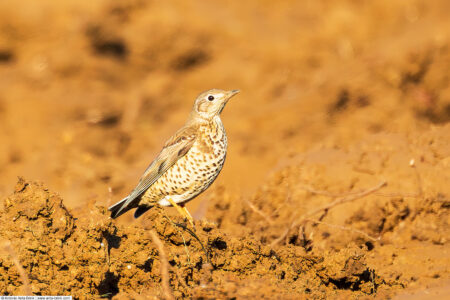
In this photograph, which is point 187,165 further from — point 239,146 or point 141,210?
point 239,146

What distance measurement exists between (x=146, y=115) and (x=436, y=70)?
19.8 feet

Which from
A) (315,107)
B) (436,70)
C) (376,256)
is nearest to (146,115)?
(315,107)

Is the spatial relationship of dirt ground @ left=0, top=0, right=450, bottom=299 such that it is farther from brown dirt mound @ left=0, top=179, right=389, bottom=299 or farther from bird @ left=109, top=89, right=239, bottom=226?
bird @ left=109, top=89, right=239, bottom=226

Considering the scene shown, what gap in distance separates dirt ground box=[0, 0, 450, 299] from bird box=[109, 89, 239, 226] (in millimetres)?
472

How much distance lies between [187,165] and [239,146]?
4985 millimetres

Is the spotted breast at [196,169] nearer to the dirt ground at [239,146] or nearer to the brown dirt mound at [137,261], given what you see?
the dirt ground at [239,146]

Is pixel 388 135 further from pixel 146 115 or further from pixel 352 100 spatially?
pixel 146 115

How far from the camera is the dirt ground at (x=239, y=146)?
4340 millimetres

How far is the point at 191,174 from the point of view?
5.87 metres

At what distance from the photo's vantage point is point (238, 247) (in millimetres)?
4715

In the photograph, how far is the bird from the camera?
Result: 5879 mm

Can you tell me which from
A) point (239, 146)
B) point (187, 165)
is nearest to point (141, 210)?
point (187, 165)

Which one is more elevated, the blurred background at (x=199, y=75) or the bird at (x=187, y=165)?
the blurred background at (x=199, y=75)

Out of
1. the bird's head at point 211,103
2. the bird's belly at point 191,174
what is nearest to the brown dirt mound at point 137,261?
the bird's belly at point 191,174
